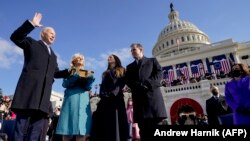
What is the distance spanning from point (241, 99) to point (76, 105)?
2831 millimetres

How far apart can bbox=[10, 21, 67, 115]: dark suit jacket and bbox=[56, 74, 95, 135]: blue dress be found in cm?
66

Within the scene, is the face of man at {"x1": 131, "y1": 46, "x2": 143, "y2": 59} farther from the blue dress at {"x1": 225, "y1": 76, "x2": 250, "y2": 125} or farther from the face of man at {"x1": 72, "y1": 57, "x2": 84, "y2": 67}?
the blue dress at {"x1": 225, "y1": 76, "x2": 250, "y2": 125}

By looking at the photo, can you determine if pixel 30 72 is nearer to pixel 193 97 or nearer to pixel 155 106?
pixel 155 106

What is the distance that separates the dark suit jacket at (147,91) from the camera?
3859mm

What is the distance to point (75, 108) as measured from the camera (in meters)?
3.89

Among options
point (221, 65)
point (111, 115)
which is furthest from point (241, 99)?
point (221, 65)

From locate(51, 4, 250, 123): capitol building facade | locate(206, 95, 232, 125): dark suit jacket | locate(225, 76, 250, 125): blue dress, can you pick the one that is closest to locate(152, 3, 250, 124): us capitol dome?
locate(51, 4, 250, 123): capitol building facade

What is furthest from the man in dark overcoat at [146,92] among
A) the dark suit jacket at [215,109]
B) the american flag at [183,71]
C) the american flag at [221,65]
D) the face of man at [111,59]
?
the american flag at [183,71]

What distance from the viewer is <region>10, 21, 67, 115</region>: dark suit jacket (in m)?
3.01

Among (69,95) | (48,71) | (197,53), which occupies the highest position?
(197,53)

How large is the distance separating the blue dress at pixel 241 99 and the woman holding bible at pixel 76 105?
2.54 meters

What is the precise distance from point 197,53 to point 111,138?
43.3 metres

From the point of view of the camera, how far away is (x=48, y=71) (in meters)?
3.40

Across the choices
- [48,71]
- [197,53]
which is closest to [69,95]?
[48,71]
